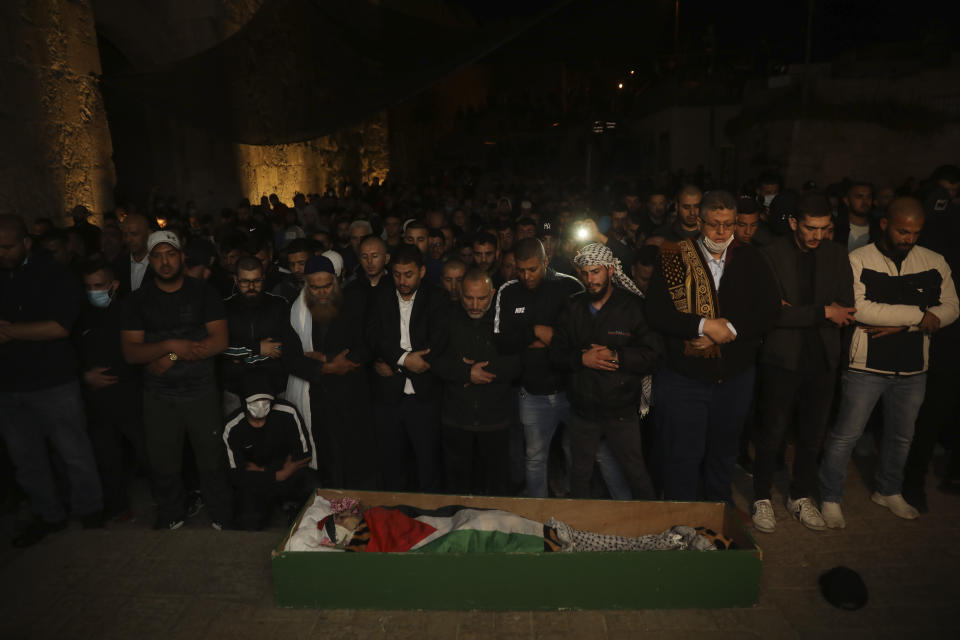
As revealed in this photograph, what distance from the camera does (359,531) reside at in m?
3.49

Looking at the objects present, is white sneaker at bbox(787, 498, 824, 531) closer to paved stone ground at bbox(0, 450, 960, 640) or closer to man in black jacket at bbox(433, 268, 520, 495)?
paved stone ground at bbox(0, 450, 960, 640)

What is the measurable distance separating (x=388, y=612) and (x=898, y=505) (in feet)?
11.6

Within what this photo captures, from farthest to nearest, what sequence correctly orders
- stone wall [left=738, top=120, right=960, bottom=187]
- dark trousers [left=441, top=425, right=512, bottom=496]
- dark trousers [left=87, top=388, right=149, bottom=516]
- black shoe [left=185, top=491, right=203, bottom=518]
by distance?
stone wall [left=738, top=120, right=960, bottom=187], black shoe [left=185, top=491, right=203, bottom=518], dark trousers [left=87, top=388, right=149, bottom=516], dark trousers [left=441, top=425, right=512, bottom=496]

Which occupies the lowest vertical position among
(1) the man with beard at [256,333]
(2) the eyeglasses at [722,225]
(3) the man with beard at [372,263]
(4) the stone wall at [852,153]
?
(1) the man with beard at [256,333]

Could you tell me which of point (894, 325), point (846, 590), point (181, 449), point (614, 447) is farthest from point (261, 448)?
point (894, 325)

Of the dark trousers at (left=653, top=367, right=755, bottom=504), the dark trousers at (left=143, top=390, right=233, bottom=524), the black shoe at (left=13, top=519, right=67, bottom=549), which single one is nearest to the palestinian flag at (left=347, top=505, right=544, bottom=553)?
the dark trousers at (left=653, top=367, right=755, bottom=504)

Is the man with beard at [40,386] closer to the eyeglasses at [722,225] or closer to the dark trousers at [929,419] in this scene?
the eyeglasses at [722,225]

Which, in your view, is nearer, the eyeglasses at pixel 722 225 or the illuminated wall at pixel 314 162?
the eyeglasses at pixel 722 225

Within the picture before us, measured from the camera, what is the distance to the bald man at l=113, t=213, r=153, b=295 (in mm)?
5309

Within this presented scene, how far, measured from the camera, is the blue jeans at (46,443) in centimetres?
416

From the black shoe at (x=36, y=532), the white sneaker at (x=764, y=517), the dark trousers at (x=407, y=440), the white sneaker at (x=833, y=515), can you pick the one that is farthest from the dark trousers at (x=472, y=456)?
the black shoe at (x=36, y=532)

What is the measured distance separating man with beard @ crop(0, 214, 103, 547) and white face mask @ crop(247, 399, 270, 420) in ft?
3.89

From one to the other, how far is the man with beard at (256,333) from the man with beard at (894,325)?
12.6 ft

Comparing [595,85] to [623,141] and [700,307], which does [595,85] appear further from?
[700,307]
